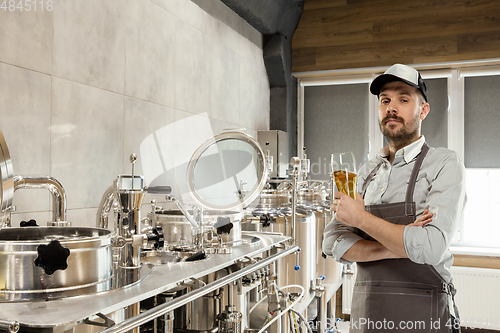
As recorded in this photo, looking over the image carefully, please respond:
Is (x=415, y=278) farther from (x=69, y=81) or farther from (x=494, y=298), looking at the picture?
(x=494, y=298)

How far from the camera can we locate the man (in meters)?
1.37

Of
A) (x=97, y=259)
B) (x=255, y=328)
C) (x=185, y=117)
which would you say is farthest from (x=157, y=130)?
(x=97, y=259)

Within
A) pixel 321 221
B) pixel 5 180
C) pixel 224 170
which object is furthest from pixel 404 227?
pixel 224 170

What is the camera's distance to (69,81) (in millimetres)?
1972

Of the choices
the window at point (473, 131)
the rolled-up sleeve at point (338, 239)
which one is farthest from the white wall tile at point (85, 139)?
the window at point (473, 131)

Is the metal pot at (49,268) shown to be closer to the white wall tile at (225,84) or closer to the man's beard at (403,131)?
the man's beard at (403,131)

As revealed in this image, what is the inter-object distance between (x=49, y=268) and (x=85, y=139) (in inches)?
48.5

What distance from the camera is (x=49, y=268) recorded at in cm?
94

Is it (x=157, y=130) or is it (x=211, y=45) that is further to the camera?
(x=211, y=45)

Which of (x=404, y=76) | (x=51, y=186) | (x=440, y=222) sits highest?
(x=404, y=76)

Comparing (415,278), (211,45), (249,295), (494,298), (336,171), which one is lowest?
(494,298)

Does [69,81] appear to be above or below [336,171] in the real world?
above

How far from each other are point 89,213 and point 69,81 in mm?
611

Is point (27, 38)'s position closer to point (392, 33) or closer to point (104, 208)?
point (104, 208)
